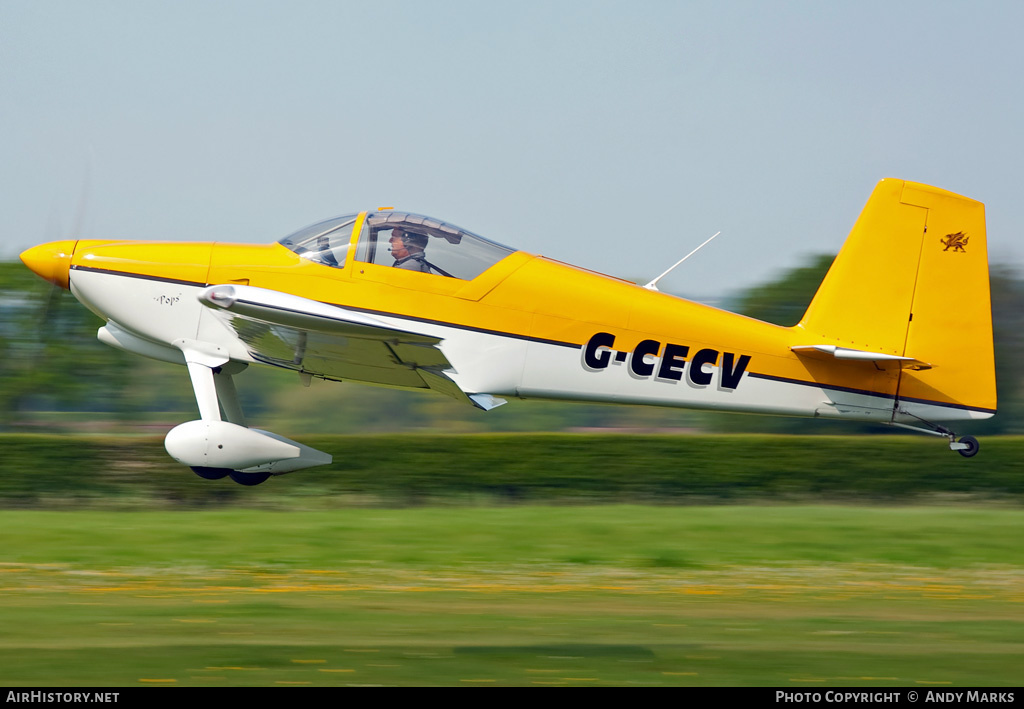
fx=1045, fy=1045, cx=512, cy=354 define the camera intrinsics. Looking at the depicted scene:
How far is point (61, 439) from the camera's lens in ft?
52.0

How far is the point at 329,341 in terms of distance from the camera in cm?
759

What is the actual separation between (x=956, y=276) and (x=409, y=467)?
29.8 ft

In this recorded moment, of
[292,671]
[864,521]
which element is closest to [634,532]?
[864,521]

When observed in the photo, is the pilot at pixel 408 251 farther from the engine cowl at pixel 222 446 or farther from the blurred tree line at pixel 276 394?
the blurred tree line at pixel 276 394

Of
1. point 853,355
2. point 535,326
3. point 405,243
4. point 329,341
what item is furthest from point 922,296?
point 329,341

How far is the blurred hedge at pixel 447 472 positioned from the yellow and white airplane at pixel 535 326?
6927 mm

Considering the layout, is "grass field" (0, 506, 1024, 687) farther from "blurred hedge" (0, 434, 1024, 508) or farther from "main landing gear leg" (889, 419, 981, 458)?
"main landing gear leg" (889, 419, 981, 458)

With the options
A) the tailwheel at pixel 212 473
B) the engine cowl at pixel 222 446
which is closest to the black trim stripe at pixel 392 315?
the engine cowl at pixel 222 446

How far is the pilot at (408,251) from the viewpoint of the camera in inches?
308

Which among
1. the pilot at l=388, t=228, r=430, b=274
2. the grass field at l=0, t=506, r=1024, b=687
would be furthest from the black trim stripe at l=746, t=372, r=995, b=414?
the pilot at l=388, t=228, r=430, b=274

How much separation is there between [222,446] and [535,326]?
250cm

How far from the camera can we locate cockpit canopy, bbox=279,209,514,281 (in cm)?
784

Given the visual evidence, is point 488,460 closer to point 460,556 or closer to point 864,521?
point 460,556

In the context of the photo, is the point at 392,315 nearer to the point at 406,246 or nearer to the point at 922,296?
the point at 406,246
